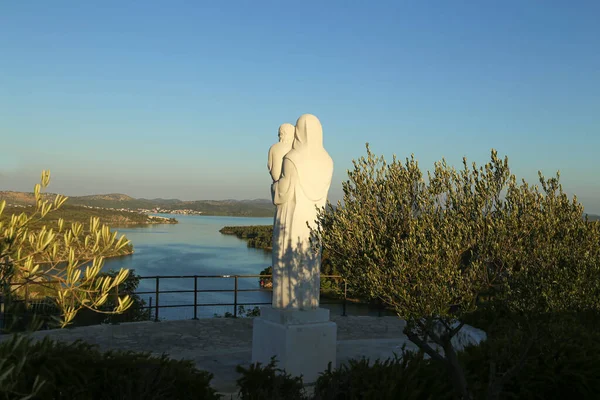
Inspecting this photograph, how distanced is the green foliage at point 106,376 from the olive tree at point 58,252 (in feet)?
5.63

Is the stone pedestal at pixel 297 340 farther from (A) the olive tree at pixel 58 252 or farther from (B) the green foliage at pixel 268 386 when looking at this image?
(A) the olive tree at pixel 58 252

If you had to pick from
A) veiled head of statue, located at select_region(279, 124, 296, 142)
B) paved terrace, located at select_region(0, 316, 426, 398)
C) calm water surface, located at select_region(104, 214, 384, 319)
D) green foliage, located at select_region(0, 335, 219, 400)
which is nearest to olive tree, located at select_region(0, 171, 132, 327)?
green foliage, located at select_region(0, 335, 219, 400)

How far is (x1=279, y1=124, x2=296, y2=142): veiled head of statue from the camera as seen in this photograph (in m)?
7.59

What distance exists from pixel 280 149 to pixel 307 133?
536 mm

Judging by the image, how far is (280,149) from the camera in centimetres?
747

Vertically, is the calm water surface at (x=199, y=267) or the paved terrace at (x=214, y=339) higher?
the paved terrace at (x=214, y=339)

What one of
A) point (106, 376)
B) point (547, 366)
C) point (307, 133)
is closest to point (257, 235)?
point (307, 133)

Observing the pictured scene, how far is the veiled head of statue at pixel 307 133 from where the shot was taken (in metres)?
7.14

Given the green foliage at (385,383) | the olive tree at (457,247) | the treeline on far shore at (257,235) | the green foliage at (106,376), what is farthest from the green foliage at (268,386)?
the treeline on far shore at (257,235)

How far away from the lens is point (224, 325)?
11.0 meters

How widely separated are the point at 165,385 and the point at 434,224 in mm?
2885

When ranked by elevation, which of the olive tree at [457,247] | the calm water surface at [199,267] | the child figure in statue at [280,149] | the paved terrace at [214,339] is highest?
the child figure in statue at [280,149]

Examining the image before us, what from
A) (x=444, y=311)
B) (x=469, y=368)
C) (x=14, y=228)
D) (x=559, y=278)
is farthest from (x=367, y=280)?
(x=14, y=228)

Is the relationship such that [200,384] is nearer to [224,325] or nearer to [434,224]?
[434,224]
